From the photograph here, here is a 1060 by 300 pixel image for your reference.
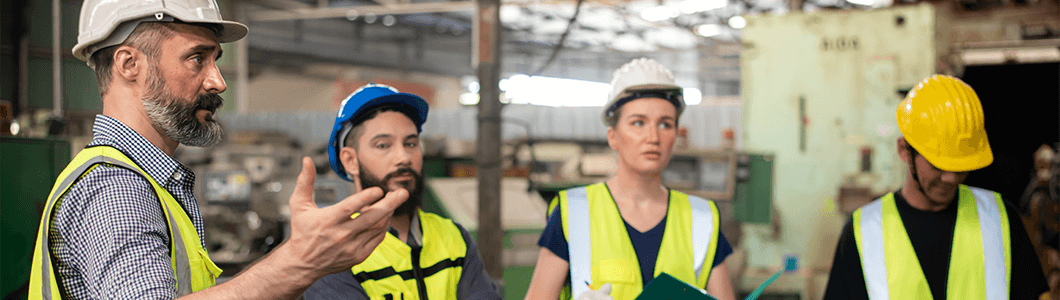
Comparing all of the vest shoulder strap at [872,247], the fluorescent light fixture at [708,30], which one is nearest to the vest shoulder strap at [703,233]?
the vest shoulder strap at [872,247]

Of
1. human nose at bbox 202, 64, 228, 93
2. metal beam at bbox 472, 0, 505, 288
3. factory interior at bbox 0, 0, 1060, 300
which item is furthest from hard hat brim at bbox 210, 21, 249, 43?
metal beam at bbox 472, 0, 505, 288

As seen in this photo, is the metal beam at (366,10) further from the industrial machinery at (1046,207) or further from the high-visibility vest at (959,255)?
the high-visibility vest at (959,255)

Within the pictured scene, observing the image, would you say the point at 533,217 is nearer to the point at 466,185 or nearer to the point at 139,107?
the point at 466,185

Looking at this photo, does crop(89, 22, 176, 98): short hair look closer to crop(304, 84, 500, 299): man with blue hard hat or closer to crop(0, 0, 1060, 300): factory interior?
crop(304, 84, 500, 299): man with blue hard hat

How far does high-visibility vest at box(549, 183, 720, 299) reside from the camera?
6.86ft

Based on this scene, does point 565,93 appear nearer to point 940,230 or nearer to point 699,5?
point 699,5

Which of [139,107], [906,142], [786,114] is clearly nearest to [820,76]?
[786,114]

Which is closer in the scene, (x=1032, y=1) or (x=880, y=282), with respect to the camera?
(x=880, y=282)

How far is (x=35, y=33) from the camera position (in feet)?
17.9

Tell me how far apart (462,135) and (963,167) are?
13.3 meters

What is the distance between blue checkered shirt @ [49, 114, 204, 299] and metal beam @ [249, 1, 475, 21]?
1476 cm

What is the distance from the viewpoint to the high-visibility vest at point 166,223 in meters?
1.17

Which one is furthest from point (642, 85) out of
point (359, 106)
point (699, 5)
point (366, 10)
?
point (366, 10)

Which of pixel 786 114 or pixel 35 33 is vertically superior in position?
pixel 35 33
